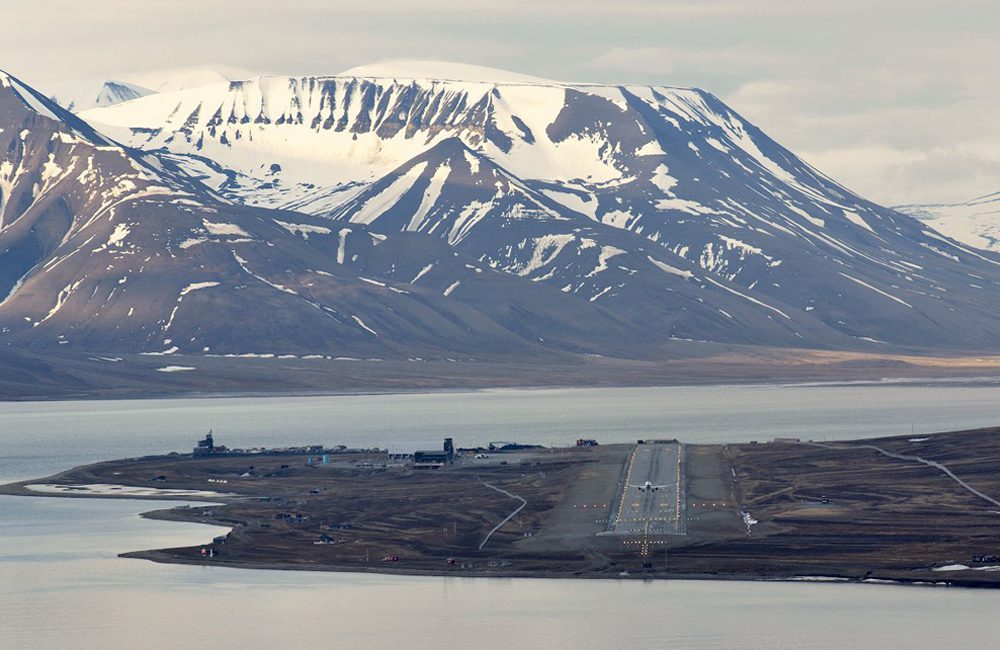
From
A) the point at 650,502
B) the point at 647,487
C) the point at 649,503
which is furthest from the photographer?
the point at 647,487

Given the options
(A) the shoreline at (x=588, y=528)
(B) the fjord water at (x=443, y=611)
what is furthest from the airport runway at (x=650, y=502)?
(B) the fjord water at (x=443, y=611)

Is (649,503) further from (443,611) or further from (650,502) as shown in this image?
(443,611)

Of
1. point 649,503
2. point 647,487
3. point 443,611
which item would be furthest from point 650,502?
point 443,611

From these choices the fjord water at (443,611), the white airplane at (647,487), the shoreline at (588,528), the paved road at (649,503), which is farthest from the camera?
the white airplane at (647,487)

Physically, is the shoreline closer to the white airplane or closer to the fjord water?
the white airplane

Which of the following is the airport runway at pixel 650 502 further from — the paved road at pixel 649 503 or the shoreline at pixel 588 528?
the shoreline at pixel 588 528

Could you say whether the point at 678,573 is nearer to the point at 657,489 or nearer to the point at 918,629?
the point at 918,629

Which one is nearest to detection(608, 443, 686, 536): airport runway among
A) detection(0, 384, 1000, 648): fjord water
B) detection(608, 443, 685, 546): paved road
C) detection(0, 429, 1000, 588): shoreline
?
detection(608, 443, 685, 546): paved road
